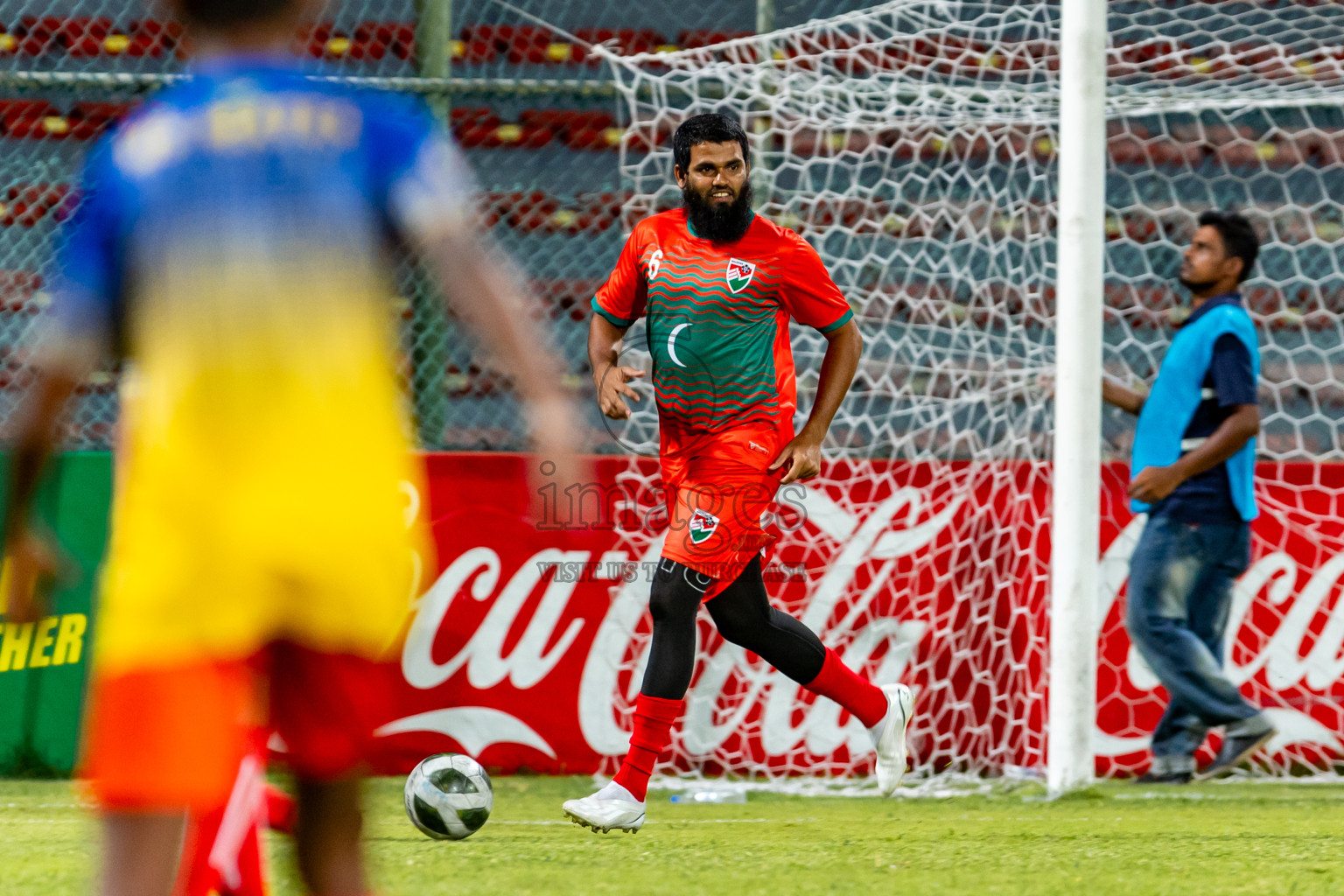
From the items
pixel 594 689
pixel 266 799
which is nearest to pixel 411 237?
pixel 266 799

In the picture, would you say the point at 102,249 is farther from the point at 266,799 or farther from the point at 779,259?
the point at 779,259

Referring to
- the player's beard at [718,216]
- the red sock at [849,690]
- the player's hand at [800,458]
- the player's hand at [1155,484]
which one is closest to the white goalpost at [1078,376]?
the player's hand at [1155,484]

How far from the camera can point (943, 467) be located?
234 inches

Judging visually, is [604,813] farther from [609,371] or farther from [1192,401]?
[1192,401]

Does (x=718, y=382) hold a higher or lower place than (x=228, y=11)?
lower

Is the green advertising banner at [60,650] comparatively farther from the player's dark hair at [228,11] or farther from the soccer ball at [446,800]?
the player's dark hair at [228,11]

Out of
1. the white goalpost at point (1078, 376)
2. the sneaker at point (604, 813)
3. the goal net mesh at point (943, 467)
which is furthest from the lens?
the goal net mesh at point (943, 467)

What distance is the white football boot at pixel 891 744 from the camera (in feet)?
14.6

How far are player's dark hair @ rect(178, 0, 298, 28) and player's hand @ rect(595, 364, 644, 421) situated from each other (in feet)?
6.97

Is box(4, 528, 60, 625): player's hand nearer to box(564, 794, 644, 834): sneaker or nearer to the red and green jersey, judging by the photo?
box(564, 794, 644, 834): sneaker

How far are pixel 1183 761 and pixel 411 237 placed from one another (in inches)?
174

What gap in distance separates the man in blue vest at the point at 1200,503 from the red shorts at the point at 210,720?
398 cm

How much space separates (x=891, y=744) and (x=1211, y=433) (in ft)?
6.05

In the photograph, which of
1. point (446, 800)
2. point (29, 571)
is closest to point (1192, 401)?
point (446, 800)
